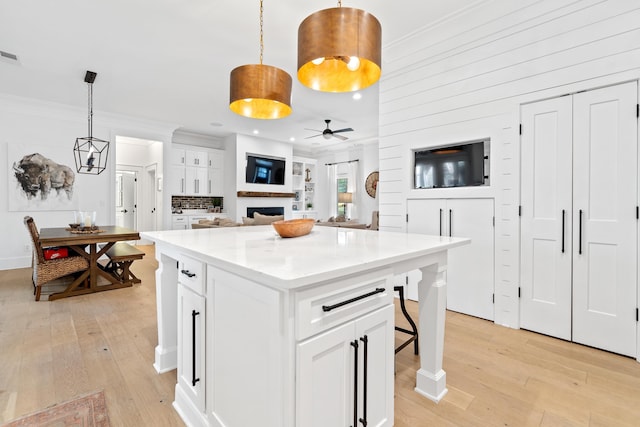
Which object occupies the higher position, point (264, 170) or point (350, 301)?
point (264, 170)

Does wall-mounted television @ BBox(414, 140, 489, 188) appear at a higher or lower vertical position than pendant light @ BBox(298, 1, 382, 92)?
lower

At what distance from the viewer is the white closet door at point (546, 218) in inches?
97.0

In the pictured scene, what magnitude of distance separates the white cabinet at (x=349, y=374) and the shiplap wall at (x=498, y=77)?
2.03 metres

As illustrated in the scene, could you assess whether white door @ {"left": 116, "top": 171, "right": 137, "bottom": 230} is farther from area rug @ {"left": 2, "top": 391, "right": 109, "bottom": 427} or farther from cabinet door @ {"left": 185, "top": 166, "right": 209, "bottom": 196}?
area rug @ {"left": 2, "top": 391, "right": 109, "bottom": 427}

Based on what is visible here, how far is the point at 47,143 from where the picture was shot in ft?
17.6

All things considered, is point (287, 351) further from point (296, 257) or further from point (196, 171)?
point (196, 171)

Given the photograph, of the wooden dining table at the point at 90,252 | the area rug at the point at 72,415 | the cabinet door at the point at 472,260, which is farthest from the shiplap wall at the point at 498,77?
the wooden dining table at the point at 90,252

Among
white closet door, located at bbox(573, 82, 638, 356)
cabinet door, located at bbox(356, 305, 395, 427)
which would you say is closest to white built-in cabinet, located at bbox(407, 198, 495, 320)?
white closet door, located at bbox(573, 82, 638, 356)

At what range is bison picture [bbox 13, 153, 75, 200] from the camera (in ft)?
16.9

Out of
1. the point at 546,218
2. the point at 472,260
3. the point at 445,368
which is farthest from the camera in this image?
the point at 472,260

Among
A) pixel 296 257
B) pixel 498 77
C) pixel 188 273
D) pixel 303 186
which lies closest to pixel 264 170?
pixel 303 186

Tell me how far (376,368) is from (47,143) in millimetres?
6770

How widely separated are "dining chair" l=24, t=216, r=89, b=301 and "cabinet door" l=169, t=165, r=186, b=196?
151 inches

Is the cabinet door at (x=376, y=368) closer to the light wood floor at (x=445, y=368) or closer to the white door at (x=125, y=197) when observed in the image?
the light wood floor at (x=445, y=368)
